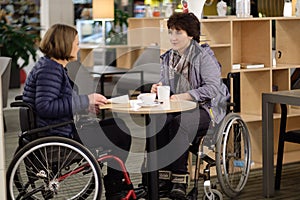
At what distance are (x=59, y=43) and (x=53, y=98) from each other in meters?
0.37

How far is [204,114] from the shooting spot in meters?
4.47

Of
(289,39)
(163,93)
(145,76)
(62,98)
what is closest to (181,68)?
(163,93)

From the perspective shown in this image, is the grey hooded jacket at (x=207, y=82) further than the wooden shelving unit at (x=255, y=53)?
No

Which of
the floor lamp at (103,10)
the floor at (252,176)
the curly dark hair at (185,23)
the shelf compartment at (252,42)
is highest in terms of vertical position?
the floor lamp at (103,10)

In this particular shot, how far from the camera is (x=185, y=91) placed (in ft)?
15.2

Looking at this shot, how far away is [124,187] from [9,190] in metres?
0.82

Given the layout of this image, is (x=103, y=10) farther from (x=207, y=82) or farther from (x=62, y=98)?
(x=62, y=98)

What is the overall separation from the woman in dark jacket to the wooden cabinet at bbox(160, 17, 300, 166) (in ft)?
4.42

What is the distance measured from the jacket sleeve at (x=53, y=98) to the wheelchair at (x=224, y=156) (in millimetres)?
856

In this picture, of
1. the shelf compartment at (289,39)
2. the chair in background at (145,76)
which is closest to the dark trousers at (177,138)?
the shelf compartment at (289,39)

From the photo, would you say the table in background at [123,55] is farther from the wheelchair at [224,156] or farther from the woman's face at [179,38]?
the woman's face at [179,38]

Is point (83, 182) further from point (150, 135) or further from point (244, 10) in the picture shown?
point (244, 10)

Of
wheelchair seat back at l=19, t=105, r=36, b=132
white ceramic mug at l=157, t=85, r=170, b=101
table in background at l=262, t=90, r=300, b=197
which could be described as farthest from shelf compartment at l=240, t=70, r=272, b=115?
wheelchair seat back at l=19, t=105, r=36, b=132

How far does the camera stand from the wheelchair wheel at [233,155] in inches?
171
